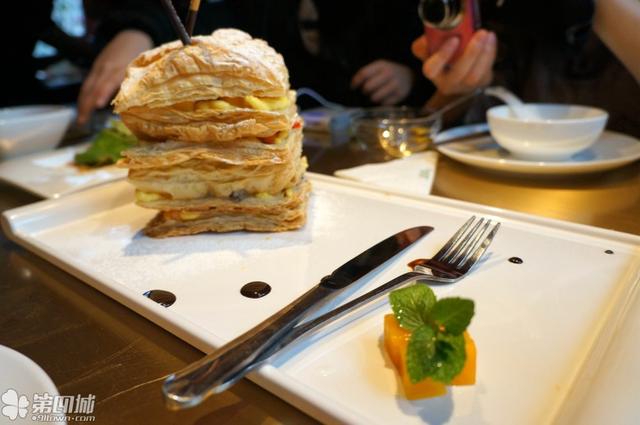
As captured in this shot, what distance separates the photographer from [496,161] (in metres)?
1.59

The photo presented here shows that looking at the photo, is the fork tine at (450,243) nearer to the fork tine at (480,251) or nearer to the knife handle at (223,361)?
the fork tine at (480,251)

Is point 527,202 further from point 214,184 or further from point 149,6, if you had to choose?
point 149,6

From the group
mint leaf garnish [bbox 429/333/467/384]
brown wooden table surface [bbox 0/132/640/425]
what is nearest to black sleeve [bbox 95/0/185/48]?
brown wooden table surface [bbox 0/132/640/425]

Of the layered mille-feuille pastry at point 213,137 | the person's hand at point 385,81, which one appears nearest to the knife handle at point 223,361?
the layered mille-feuille pastry at point 213,137

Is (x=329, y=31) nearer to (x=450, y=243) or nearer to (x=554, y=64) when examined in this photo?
(x=554, y=64)

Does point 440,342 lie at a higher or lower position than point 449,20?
lower

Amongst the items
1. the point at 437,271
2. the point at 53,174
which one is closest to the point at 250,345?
the point at 437,271

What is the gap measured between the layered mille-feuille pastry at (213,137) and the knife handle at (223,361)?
49 cm

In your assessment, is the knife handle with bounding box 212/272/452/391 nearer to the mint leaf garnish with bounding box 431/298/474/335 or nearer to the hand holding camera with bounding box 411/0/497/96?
the mint leaf garnish with bounding box 431/298/474/335

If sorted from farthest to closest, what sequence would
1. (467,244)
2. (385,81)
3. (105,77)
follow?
(385,81) → (105,77) → (467,244)

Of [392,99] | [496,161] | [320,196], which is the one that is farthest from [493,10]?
[320,196]

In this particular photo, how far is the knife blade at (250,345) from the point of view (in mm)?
583

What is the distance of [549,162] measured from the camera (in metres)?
1.60

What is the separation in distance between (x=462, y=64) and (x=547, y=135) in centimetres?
64
